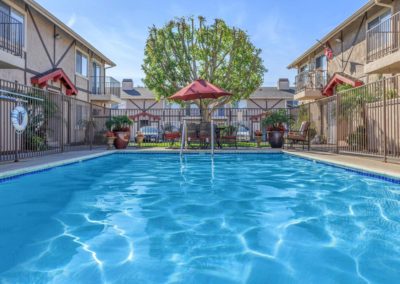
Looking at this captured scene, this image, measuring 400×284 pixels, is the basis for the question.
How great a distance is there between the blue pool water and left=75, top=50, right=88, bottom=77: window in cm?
1257

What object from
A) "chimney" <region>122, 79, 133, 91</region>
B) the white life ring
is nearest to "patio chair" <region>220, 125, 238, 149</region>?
the white life ring

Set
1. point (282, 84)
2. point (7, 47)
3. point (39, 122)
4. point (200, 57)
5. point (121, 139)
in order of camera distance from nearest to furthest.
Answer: point (7, 47)
point (39, 122)
point (121, 139)
point (200, 57)
point (282, 84)

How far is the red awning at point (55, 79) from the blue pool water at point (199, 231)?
7536 millimetres

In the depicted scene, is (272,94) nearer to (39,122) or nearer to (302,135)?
(302,135)

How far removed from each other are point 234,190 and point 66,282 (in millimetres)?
3488

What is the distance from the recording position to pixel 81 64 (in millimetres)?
17734

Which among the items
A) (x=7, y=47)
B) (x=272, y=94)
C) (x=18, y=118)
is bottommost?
(x=18, y=118)

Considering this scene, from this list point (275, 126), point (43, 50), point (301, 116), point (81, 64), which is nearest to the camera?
point (275, 126)

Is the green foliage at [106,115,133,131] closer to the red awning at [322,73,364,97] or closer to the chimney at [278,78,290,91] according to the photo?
the red awning at [322,73,364,97]

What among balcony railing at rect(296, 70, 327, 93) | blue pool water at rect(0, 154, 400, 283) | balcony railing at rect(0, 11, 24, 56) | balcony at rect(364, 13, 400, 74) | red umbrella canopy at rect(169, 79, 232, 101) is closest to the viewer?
blue pool water at rect(0, 154, 400, 283)

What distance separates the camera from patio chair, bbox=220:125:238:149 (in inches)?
468

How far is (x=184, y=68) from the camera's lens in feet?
55.2

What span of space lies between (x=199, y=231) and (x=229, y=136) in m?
8.93

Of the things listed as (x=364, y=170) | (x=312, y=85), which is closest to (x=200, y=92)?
(x=364, y=170)
